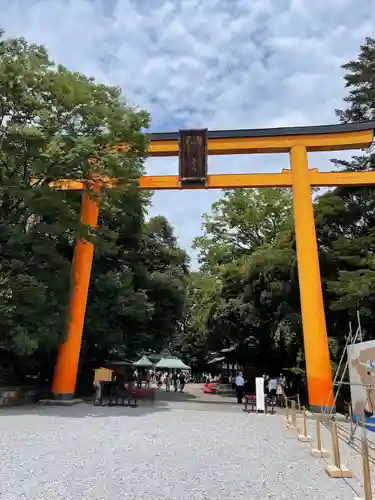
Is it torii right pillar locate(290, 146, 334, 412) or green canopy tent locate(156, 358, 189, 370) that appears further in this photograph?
green canopy tent locate(156, 358, 189, 370)

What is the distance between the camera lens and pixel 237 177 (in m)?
16.2

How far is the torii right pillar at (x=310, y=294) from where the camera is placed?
13906 mm

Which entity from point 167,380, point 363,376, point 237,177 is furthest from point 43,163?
point 167,380

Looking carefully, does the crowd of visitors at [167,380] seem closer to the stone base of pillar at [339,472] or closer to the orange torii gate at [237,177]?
the orange torii gate at [237,177]

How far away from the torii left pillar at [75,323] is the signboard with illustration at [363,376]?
30.9ft

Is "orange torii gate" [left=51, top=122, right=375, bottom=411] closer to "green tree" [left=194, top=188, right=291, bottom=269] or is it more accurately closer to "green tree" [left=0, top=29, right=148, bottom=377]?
"green tree" [left=0, top=29, right=148, bottom=377]

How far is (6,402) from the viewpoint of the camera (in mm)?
13648

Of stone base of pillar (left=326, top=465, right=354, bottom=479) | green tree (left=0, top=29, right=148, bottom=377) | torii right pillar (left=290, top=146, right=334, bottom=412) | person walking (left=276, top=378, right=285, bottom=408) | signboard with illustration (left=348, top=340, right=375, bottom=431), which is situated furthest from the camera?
person walking (left=276, top=378, right=285, bottom=408)

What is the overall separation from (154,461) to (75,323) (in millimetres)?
9745

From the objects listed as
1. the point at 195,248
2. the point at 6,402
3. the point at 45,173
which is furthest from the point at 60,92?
Result: the point at 195,248

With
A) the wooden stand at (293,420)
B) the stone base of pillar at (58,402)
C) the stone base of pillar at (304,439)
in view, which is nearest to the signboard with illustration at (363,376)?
the stone base of pillar at (304,439)

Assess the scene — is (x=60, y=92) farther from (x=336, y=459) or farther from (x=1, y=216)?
(x=336, y=459)

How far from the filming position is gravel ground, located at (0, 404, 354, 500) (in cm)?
508

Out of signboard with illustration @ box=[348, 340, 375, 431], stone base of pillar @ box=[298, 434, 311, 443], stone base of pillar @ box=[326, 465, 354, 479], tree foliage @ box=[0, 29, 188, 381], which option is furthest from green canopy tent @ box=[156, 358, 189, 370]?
stone base of pillar @ box=[326, 465, 354, 479]
